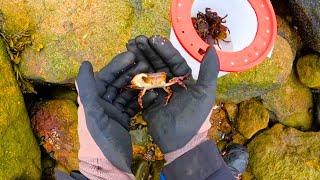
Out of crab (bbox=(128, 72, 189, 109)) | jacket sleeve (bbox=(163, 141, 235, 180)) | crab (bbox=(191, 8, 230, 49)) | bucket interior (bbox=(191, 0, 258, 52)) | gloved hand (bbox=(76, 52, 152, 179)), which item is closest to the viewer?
gloved hand (bbox=(76, 52, 152, 179))

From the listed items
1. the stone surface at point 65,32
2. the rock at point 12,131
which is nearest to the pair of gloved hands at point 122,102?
the stone surface at point 65,32

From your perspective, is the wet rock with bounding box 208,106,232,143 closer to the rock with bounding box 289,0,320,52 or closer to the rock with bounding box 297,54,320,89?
the rock with bounding box 297,54,320,89

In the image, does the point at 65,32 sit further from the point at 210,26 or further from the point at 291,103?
the point at 291,103

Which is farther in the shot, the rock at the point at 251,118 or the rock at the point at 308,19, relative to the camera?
the rock at the point at 251,118

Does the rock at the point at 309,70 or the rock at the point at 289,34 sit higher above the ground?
the rock at the point at 289,34

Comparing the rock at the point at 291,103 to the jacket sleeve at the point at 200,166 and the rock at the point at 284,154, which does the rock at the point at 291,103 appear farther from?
the jacket sleeve at the point at 200,166

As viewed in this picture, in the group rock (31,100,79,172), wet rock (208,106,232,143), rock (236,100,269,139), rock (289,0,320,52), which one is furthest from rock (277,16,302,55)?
rock (31,100,79,172)

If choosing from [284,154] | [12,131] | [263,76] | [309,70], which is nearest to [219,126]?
[284,154]
